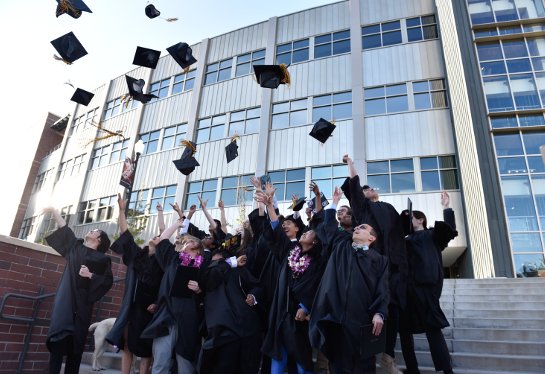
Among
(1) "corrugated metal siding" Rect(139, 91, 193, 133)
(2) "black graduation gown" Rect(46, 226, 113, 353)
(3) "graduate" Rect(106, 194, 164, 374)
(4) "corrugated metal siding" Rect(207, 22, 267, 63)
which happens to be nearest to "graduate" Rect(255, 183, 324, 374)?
(3) "graduate" Rect(106, 194, 164, 374)

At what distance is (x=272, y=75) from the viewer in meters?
7.85

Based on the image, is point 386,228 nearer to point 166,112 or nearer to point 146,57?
point 146,57

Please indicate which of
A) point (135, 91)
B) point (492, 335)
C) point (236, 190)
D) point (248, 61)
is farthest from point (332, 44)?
point (492, 335)

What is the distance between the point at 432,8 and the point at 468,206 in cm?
966

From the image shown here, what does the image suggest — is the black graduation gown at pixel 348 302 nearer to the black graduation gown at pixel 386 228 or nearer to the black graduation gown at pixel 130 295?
the black graduation gown at pixel 386 228

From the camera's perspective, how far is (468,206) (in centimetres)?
1356

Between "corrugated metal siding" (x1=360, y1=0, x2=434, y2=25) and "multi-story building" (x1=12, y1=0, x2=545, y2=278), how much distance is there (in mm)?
71

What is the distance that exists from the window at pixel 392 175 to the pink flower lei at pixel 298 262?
38.3 ft

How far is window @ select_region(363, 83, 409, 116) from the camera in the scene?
16.1 m

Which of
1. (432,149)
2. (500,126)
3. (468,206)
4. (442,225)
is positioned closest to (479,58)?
(500,126)

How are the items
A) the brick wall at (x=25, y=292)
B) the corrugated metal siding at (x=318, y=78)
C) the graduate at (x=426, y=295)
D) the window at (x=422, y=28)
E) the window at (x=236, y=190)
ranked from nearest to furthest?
the graduate at (x=426, y=295) < the brick wall at (x=25, y=292) < the window at (x=422, y=28) < the window at (x=236, y=190) < the corrugated metal siding at (x=318, y=78)

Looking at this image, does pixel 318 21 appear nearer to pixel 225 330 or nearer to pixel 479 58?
pixel 479 58

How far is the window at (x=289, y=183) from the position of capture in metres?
16.5

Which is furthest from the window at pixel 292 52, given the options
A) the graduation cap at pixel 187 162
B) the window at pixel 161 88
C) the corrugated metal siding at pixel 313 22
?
Result: the graduation cap at pixel 187 162
